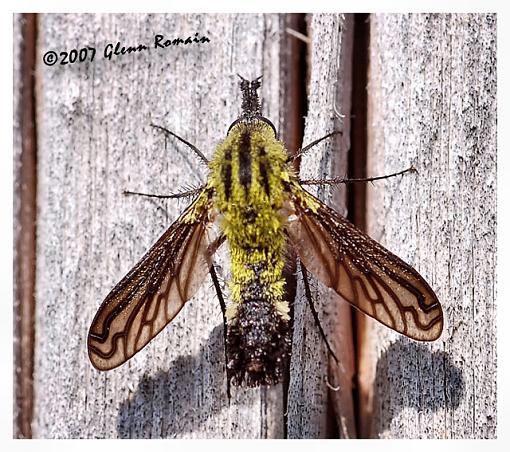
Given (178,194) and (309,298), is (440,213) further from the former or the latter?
(178,194)

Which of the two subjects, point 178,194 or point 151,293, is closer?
point 151,293

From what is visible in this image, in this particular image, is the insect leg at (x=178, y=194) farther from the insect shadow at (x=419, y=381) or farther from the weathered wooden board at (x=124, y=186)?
the insect shadow at (x=419, y=381)

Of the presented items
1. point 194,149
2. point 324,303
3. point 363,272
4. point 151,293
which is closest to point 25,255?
point 151,293

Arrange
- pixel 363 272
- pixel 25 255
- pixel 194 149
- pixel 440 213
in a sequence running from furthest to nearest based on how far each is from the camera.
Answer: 1. pixel 25 255
2. pixel 194 149
3. pixel 440 213
4. pixel 363 272

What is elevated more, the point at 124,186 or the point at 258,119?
the point at 258,119

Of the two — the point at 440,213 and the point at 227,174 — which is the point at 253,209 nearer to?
the point at 227,174

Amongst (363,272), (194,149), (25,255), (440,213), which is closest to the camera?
(363,272)

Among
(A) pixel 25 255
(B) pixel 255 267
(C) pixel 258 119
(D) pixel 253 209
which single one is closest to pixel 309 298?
(B) pixel 255 267

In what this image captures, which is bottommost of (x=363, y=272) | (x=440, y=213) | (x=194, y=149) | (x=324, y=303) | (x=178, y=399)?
(x=178, y=399)
